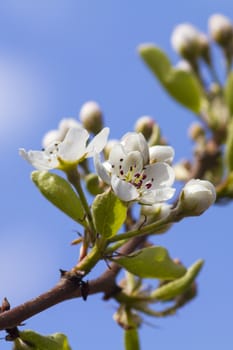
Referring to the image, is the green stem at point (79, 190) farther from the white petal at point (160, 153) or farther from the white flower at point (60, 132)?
the white flower at point (60, 132)

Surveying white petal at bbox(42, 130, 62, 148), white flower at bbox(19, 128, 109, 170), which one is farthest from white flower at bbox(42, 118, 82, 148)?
white flower at bbox(19, 128, 109, 170)

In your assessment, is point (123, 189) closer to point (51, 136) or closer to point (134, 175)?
point (134, 175)

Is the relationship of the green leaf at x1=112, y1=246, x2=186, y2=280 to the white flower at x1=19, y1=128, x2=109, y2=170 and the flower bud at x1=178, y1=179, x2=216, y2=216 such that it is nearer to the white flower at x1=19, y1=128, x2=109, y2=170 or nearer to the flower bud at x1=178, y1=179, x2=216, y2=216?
the flower bud at x1=178, y1=179, x2=216, y2=216

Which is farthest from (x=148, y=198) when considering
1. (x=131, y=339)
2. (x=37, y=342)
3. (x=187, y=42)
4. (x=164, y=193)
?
(x=187, y=42)

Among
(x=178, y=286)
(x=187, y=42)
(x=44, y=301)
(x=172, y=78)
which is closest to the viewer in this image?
(x=44, y=301)

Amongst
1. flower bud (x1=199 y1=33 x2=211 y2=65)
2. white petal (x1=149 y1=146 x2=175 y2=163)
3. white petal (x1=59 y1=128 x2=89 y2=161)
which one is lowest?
white petal (x1=149 y1=146 x2=175 y2=163)

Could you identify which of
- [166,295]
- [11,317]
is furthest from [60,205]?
[166,295]

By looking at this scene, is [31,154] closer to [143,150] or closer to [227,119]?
[143,150]
